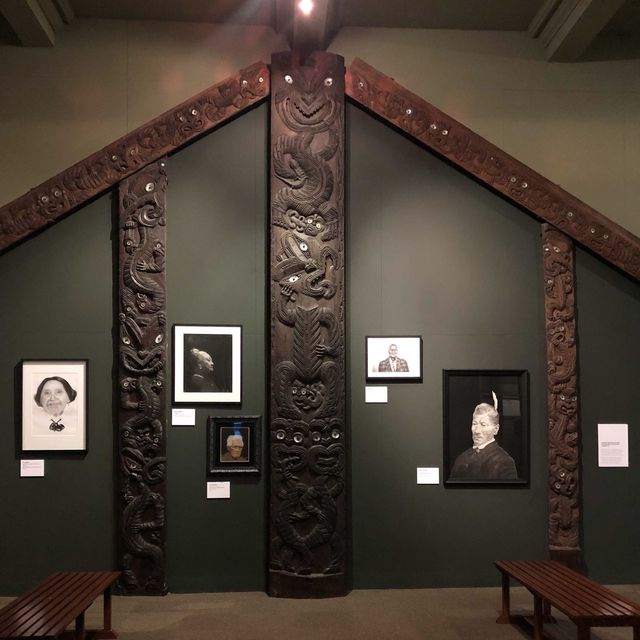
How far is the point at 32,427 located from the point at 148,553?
4.26ft

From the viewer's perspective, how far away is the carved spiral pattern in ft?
19.1

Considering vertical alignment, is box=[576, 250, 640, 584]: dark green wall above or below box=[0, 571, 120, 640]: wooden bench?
above

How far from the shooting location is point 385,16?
21.5ft

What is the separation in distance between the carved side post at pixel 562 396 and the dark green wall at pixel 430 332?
0.31ft

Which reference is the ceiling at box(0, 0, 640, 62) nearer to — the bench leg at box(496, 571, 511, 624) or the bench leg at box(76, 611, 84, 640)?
the bench leg at box(496, 571, 511, 624)

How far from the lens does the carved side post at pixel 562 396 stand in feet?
19.0

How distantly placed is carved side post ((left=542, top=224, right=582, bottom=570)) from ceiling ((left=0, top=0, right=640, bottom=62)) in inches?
72.5

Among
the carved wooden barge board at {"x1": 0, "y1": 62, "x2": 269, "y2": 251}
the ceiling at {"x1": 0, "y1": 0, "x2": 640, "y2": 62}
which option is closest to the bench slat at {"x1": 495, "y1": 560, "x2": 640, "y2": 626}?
the carved wooden barge board at {"x1": 0, "y1": 62, "x2": 269, "y2": 251}

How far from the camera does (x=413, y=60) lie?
6727 millimetres

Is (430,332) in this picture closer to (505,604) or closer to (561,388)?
(561,388)

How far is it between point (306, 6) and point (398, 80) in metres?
1.51

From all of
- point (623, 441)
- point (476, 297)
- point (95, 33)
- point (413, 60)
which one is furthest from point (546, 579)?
point (95, 33)

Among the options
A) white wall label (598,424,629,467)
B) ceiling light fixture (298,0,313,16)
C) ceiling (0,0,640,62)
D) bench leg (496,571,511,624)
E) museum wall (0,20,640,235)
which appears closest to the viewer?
bench leg (496,571,511,624)

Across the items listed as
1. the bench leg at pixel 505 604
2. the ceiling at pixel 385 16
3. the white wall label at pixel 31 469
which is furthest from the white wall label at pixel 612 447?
the white wall label at pixel 31 469
